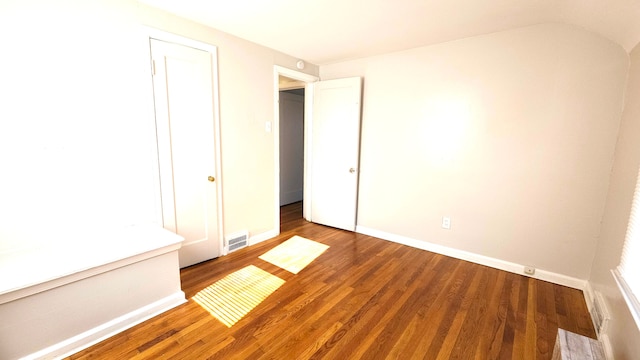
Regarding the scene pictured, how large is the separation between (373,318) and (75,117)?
2.57 metres

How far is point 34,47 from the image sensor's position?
5.51 ft

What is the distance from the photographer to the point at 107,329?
67.0 inches

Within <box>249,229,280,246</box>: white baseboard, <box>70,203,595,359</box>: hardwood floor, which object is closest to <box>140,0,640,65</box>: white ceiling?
<box>70,203,595,359</box>: hardwood floor

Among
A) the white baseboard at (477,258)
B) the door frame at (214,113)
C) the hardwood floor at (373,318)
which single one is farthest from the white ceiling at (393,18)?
the hardwood floor at (373,318)

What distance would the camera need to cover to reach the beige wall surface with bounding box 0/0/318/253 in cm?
165

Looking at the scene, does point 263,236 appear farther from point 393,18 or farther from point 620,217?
point 620,217

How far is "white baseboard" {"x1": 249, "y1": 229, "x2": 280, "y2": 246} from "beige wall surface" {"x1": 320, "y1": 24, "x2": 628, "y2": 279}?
56.8 inches

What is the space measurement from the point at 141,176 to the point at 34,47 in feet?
3.36

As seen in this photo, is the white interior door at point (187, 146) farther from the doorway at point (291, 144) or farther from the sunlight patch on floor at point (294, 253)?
the doorway at point (291, 144)

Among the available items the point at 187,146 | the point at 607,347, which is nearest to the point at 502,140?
the point at 607,347

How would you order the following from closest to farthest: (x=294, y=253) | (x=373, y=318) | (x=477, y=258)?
(x=373, y=318) < (x=477, y=258) < (x=294, y=253)

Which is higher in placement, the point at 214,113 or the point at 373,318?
the point at 214,113

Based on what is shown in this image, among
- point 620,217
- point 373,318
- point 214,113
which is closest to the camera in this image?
point 620,217

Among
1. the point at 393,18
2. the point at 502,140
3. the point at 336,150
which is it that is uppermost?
the point at 393,18
